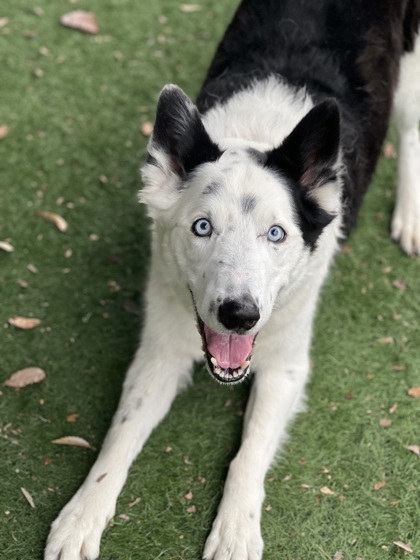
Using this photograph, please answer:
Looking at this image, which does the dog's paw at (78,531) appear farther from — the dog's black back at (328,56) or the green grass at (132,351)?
the dog's black back at (328,56)

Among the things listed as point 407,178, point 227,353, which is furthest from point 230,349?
point 407,178

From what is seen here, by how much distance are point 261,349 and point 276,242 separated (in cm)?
78

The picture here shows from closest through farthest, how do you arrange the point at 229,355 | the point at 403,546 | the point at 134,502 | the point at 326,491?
the point at 229,355
the point at 403,546
the point at 134,502
the point at 326,491

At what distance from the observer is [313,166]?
3311 millimetres

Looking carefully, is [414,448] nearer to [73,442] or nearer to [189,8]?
[73,442]

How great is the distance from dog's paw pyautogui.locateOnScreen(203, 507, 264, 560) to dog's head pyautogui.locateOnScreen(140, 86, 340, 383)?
645mm

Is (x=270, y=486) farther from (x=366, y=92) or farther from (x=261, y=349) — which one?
(x=366, y=92)

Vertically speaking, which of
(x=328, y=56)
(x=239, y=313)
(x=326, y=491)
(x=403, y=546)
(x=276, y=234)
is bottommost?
(x=326, y=491)

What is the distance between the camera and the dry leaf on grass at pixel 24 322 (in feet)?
14.0

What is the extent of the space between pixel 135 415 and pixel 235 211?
1202 mm

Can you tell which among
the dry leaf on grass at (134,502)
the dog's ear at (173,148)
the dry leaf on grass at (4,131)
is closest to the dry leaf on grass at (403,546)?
the dry leaf on grass at (134,502)

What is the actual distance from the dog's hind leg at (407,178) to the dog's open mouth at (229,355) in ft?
6.36

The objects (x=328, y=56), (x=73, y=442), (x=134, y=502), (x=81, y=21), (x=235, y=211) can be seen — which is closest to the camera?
(x=235, y=211)

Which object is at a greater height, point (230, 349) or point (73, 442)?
point (230, 349)
